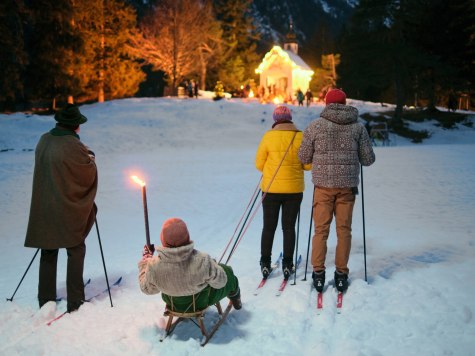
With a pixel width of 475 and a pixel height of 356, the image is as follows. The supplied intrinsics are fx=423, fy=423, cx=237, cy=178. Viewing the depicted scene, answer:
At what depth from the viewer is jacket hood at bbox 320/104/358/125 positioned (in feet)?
14.8

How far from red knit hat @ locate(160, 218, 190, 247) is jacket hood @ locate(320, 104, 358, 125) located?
208cm

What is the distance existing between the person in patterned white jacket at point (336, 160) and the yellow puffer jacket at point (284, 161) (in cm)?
32

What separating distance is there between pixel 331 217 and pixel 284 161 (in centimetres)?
86

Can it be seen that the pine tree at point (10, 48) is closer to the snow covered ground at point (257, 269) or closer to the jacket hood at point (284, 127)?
the snow covered ground at point (257, 269)

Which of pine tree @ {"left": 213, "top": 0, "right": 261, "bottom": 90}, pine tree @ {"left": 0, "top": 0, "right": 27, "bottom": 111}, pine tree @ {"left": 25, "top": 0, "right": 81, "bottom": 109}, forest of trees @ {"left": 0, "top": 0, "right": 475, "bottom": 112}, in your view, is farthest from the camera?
pine tree @ {"left": 213, "top": 0, "right": 261, "bottom": 90}

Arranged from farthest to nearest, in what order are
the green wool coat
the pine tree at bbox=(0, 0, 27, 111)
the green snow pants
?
1. the pine tree at bbox=(0, 0, 27, 111)
2. the green wool coat
3. the green snow pants

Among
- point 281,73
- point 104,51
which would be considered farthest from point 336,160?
point 281,73

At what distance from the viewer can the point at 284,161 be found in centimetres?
501

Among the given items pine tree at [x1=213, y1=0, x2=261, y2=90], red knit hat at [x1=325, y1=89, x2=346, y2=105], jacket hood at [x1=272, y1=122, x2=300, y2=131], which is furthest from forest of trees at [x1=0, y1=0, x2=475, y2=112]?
red knit hat at [x1=325, y1=89, x2=346, y2=105]

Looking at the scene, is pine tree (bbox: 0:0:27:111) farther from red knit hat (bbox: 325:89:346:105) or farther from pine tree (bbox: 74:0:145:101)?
red knit hat (bbox: 325:89:346:105)

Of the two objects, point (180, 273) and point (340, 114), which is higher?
point (340, 114)

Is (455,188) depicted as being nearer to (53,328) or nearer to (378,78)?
(53,328)

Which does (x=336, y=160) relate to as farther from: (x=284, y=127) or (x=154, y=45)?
(x=154, y=45)

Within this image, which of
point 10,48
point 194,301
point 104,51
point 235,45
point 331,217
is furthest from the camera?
point 235,45
